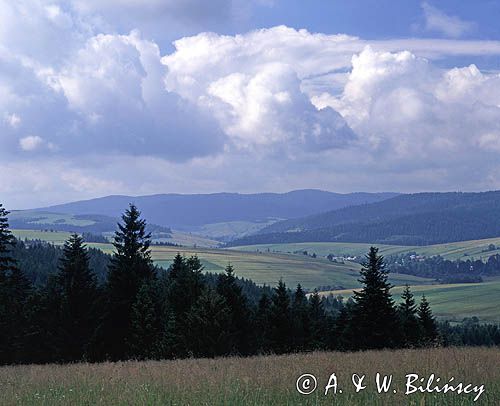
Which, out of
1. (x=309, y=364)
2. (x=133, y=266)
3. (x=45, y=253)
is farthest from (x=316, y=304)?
(x=45, y=253)

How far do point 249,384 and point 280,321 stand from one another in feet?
137

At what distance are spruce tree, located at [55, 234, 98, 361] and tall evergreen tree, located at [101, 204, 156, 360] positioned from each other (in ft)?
5.61

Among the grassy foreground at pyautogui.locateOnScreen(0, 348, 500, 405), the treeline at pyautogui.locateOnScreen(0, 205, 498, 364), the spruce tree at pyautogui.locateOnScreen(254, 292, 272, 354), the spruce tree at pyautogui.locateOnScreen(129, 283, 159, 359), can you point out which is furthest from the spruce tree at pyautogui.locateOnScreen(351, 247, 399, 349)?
the grassy foreground at pyautogui.locateOnScreen(0, 348, 500, 405)

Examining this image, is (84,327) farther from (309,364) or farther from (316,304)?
(316,304)

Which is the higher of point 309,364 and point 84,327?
point 309,364

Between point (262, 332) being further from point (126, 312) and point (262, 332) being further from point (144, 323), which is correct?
point (144, 323)

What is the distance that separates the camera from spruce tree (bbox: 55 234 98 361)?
44141 millimetres

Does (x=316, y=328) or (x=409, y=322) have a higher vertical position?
(x=409, y=322)

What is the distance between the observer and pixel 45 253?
199250 mm

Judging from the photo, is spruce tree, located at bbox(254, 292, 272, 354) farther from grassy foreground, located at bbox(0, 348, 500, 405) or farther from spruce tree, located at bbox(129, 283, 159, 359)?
grassy foreground, located at bbox(0, 348, 500, 405)

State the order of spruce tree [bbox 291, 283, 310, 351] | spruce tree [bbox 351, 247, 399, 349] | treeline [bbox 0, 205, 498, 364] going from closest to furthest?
treeline [bbox 0, 205, 498, 364], spruce tree [bbox 351, 247, 399, 349], spruce tree [bbox 291, 283, 310, 351]

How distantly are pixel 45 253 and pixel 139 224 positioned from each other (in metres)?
158

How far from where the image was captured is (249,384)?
1300 centimetres

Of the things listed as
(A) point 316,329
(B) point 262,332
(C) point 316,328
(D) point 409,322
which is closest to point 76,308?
(B) point 262,332
